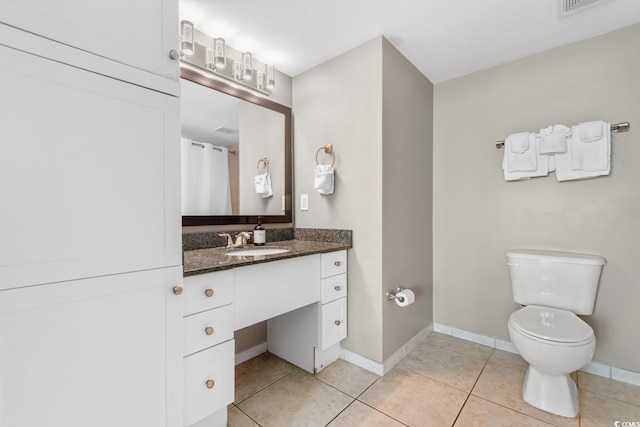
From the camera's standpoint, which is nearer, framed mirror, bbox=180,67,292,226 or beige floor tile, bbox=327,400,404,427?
beige floor tile, bbox=327,400,404,427

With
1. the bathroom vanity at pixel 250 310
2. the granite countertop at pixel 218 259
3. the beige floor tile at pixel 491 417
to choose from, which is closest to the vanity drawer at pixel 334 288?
the bathroom vanity at pixel 250 310

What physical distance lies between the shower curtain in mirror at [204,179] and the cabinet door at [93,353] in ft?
2.56

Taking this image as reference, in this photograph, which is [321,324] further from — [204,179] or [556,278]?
[556,278]

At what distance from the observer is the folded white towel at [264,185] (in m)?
2.08

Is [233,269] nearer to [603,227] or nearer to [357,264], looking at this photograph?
[357,264]

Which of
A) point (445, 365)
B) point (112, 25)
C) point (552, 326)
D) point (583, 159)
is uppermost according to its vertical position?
point (112, 25)

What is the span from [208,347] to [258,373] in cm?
82

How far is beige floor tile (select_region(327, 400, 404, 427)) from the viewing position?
1409 millimetres

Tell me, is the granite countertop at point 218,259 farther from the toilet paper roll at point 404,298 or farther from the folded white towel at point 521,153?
the folded white towel at point 521,153

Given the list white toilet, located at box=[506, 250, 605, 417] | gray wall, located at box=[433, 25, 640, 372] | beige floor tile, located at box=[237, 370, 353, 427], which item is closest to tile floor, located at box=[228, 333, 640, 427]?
beige floor tile, located at box=[237, 370, 353, 427]

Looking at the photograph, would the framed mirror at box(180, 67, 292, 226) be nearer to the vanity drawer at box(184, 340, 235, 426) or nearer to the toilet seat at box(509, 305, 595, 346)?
the vanity drawer at box(184, 340, 235, 426)

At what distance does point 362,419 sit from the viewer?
144cm

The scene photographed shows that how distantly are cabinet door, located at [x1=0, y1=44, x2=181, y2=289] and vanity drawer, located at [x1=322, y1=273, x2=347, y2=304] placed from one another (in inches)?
39.7

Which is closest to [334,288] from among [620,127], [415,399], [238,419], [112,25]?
[415,399]
